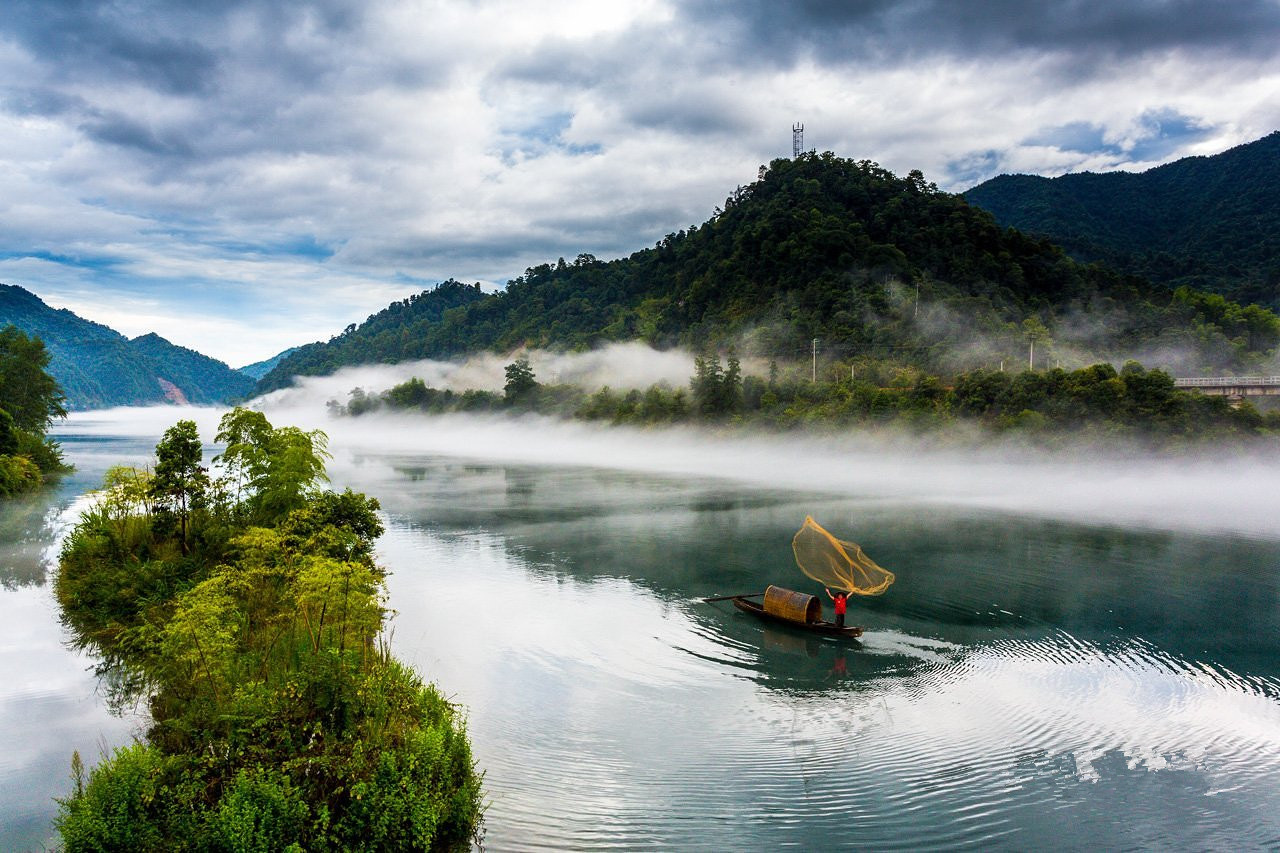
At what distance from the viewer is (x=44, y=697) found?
1875 cm

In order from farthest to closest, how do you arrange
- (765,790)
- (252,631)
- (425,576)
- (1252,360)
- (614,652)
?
1. (1252,360)
2. (425,576)
3. (614,652)
4. (252,631)
5. (765,790)

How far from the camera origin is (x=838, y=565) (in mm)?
29031

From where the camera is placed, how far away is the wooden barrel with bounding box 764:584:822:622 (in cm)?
2536

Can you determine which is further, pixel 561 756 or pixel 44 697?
pixel 44 697

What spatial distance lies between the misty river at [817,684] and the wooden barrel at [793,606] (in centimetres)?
71

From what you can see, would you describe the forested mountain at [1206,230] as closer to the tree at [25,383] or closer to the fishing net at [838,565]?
the fishing net at [838,565]

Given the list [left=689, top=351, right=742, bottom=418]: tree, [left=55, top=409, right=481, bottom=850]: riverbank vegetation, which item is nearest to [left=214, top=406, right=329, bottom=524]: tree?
[left=55, top=409, right=481, bottom=850]: riverbank vegetation

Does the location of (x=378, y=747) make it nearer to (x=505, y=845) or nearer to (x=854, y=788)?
(x=505, y=845)

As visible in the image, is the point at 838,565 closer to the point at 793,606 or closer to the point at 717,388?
the point at 793,606

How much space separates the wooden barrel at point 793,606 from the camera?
2536cm

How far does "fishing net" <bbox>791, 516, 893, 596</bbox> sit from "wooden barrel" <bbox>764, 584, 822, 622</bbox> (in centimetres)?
220

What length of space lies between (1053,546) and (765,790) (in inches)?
1339

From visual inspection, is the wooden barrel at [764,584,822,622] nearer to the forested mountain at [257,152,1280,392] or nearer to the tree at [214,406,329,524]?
the tree at [214,406,329,524]

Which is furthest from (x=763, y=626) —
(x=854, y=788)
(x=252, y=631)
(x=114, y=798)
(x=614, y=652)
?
(x=114, y=798)
